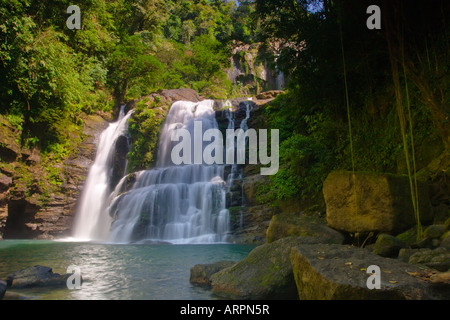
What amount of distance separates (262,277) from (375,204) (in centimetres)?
260

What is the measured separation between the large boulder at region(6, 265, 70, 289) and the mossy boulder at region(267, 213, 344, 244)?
3936 millimetres

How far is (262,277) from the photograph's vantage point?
3932 millimetres

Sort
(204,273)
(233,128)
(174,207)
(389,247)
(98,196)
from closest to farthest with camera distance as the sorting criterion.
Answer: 1. (389,247)
2. (204,273)
3. (174,207)
4. (98,196)
5. (233,128)

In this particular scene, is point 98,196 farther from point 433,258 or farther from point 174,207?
point 433,258

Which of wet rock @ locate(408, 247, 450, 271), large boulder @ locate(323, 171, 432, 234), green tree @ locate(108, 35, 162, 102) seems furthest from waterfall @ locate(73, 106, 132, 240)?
wet rock @ locate(408, 247, 450, 271)

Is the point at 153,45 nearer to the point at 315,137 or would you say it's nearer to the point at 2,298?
the point at 315,137

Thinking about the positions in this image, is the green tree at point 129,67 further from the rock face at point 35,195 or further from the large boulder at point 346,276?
the large boulder at point 346,276

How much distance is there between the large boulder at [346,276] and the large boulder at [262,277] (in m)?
0.28

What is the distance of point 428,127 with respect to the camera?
580 cm

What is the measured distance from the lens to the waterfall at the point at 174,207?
12773 mm

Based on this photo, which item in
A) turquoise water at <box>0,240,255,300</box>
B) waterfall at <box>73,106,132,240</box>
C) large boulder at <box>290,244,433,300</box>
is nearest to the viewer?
large boulder at <box>290,244,433,300</box>

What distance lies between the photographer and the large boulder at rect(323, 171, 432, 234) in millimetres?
4973

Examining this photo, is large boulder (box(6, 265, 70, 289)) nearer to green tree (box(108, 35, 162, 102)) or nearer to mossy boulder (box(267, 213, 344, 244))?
mossy boulder (box(267, 213, 344, 244))

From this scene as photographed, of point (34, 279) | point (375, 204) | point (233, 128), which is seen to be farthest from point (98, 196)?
point (375, 204)
